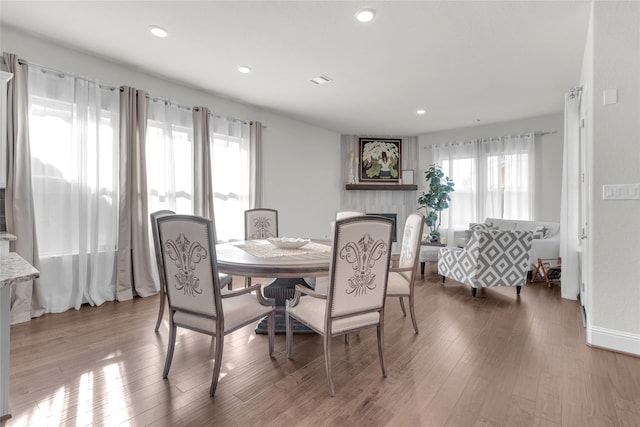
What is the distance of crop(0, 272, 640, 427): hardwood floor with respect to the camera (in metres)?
1.54

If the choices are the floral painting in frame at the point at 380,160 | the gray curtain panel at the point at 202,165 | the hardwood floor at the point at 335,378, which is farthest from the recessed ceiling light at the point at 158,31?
the floral painting in frame at the point at 380,160

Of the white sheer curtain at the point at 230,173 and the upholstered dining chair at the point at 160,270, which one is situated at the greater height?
the white sheer curtain at the point at 230,173

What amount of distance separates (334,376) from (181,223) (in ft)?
4.17

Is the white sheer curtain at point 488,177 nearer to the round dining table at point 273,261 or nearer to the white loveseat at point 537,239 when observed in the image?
the white loveseat at point 537,239

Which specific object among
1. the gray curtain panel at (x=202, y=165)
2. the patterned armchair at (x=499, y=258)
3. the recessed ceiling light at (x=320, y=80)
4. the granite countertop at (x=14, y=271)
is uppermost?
the recessed ceiling light at (x=320, y=80)

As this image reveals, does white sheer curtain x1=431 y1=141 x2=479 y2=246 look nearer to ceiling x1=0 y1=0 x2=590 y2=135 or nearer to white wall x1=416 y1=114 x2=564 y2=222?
white wall x1=416 y1=114 x2=564 y2=222

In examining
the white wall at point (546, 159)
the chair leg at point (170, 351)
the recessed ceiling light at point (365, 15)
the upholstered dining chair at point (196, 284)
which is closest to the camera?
the upholstered dining chair at point (196, 284)

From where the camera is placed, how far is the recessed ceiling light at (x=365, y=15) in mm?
2381

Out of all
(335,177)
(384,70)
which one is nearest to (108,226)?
(384,70)

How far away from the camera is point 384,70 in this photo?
3467 millimetres

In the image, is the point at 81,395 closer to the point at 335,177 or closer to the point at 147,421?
the point at 147,421

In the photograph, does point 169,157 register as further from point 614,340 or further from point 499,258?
point 614,340

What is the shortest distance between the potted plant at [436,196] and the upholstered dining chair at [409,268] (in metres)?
3.17

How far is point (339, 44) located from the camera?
2.87 m
